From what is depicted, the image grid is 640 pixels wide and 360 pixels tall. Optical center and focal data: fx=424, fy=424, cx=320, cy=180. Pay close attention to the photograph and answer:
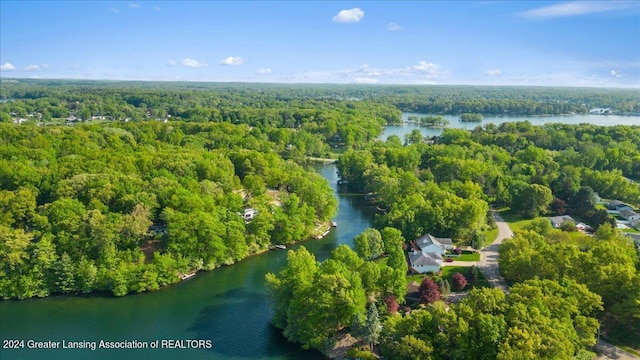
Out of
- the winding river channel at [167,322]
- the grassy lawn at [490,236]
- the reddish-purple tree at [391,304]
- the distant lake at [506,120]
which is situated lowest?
the winding river channel at [167,322]

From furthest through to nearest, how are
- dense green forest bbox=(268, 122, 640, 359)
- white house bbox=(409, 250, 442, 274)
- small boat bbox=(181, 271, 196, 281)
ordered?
small boat bbox=(181, 271, 196, 281) → white house bbox=(409, 250, 442, 274) → dense green forest bbox=(268, 122, 640, 359)

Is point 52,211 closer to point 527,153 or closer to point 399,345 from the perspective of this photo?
point 399,345

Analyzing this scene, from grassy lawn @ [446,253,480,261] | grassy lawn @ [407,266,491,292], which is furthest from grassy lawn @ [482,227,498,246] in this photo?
grassy lawn @ [407,266,491,292]

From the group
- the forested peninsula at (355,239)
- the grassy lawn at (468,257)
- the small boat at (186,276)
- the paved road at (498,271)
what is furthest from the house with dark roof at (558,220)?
the small boat at (186,276)

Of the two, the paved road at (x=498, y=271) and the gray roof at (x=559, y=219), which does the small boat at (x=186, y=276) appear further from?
the gray roof at (x=559, y=219)

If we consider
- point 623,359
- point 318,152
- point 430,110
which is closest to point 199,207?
point 623,359

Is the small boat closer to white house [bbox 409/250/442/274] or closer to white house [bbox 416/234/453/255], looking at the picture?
white house [bbox 409/250/442/274]

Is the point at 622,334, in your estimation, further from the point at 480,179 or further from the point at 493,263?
the point at 480,179
